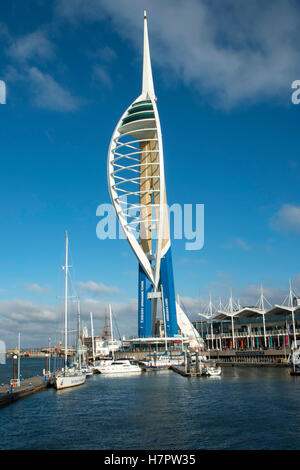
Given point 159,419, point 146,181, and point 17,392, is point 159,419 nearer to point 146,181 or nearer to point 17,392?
point 17,392

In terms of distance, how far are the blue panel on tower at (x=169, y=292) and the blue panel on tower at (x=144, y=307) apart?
10.0 feet

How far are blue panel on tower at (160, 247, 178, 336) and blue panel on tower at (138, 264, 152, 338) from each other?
3.05 meters

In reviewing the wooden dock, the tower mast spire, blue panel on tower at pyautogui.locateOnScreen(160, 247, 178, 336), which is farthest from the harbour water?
the tower mast spire

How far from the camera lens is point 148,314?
79.9 metres

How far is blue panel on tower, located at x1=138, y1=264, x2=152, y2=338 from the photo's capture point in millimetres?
79750

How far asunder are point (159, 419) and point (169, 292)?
180 feet

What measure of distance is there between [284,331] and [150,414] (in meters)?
54.6

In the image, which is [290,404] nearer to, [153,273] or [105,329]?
[153,273]

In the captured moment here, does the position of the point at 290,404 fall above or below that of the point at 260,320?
below

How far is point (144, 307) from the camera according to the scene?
3169 inches

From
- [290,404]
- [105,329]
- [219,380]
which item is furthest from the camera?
[105,329]

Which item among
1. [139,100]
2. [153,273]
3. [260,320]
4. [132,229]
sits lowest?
[260,320]

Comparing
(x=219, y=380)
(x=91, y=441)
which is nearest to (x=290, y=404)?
(x=91, y=441)

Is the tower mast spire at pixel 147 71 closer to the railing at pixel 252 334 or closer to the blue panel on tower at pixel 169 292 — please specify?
the blue panel on tower at pixel 169 292
